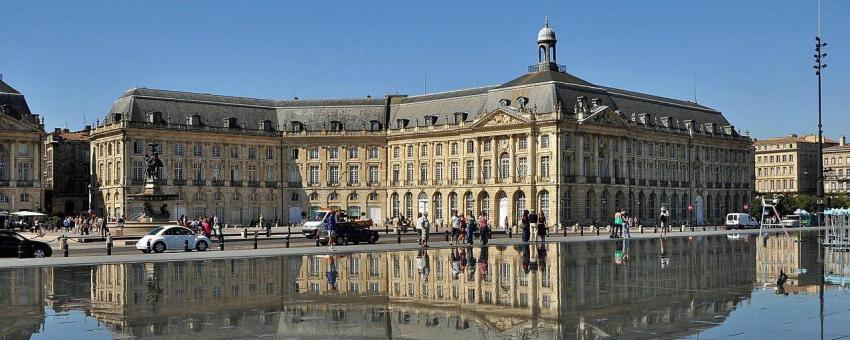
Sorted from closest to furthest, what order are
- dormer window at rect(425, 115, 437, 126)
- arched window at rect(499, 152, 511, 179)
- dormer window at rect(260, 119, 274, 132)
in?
1. arched window at rect(499, 152, 511, 179)
2. dormer window at rect(425, 115, 437, 126)
3. dormer window at rect(260, 119, 274, 132)

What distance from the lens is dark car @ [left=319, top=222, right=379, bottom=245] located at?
156ft

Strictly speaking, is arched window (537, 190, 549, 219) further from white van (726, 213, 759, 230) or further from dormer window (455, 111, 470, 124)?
white van (726, 213, 759, 230)

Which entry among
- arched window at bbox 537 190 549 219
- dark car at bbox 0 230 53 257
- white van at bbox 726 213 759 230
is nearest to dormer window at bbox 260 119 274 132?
arched window at bbox 537 190 549 219

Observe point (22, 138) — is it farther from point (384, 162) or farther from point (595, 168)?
point (595, 168)

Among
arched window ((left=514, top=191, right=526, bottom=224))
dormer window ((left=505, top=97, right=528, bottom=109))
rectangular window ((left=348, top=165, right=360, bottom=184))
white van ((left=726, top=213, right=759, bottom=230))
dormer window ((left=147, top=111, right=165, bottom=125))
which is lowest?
white van ((left=726, top=213, right=759, bottom=230))

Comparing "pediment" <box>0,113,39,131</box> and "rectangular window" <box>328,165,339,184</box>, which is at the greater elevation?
"pediment" <box>0,113,39,131</box>

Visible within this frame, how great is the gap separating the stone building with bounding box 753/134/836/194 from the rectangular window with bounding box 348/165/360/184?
7672cm

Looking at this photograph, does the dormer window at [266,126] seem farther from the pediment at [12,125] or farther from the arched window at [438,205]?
the pediment at [12,125]

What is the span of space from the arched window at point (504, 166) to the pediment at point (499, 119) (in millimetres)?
3018

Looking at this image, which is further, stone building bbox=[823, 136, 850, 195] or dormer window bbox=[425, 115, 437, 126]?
stone building bbox=[823, 136, 850, 195]

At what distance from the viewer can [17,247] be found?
121 ft

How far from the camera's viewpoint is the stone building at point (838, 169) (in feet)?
490

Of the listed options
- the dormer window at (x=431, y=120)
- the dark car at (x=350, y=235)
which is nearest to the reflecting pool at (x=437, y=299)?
the dark car at (x=350, y=235)

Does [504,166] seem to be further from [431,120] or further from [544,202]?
[431,120]
